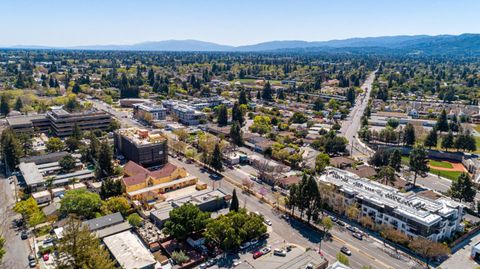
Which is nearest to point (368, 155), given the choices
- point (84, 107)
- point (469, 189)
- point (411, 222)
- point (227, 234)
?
point (469, 189)

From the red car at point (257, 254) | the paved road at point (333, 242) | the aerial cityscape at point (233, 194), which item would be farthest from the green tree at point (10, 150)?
the red car at point (257, 254)

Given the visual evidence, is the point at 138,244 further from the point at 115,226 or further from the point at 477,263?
the point at 477,263

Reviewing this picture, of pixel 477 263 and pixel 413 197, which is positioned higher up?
pixel 413 197

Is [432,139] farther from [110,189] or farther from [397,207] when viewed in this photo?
[110,189]

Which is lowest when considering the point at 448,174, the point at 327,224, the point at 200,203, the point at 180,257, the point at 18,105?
the point at 448,174

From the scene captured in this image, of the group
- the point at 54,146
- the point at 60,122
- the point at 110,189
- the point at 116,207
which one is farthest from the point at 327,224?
the point at 60,122

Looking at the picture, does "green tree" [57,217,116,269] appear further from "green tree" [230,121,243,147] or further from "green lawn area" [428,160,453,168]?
"green lawn area" [428,160,453,168]
